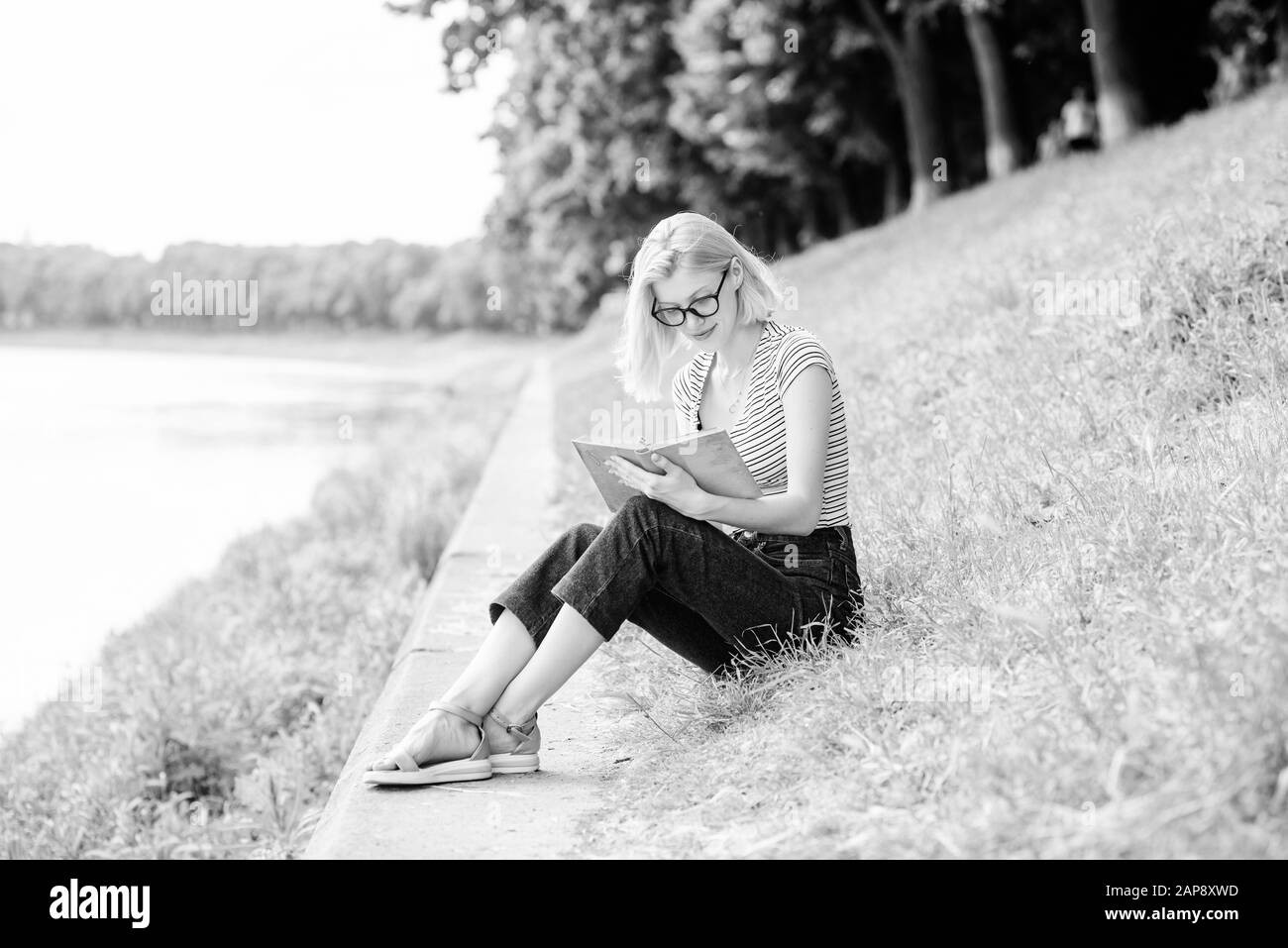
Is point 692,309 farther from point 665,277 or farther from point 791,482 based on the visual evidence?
point 791,482

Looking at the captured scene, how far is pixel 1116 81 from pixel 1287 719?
14.5 m

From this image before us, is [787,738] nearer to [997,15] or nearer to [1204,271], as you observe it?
[1204,271]

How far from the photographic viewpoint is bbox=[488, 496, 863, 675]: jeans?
3.45 m

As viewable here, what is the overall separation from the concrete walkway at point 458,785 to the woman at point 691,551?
0.36 ft

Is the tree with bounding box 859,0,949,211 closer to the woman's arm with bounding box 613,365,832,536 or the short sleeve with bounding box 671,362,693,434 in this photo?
the short sleeve with bounding box 671,362,693,434

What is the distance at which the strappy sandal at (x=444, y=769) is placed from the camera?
3484mm

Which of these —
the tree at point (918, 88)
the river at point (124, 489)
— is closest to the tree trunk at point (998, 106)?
the tree at point (918, 88)

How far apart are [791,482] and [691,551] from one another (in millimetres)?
345

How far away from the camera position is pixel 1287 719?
2.24m

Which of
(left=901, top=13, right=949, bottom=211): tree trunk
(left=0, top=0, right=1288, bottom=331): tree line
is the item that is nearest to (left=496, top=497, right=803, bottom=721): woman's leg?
(left=0, top=0, right=1288, bottom=331): tree line

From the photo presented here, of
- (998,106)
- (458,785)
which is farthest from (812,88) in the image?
(458,785)

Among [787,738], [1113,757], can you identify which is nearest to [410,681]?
[787,738]

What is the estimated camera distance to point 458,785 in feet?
11.6

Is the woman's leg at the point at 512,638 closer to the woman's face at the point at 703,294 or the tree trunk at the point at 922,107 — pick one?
the woman's face at the point at 703,294
